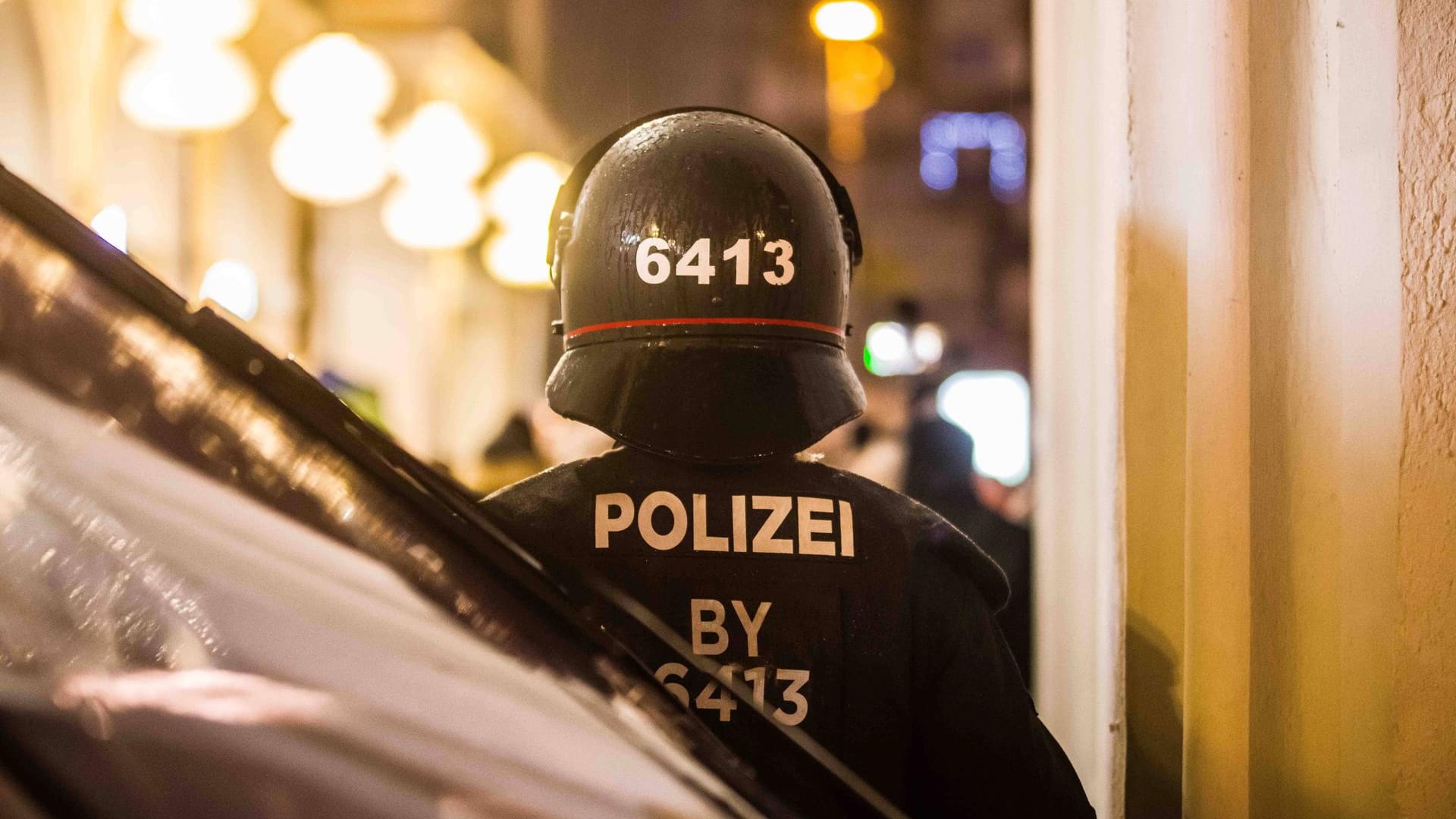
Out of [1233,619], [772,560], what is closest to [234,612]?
[772,560]

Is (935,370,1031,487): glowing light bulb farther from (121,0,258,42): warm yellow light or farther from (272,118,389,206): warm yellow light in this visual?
(121,0,258,42): warm yellow light

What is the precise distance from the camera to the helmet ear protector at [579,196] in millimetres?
1634

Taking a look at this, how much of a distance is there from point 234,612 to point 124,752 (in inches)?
4.9

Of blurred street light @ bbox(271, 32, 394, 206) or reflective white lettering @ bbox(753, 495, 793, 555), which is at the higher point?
blurred street light @ bbox(271, 32, 394, 206)

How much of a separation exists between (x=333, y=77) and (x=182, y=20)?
0.65 meters

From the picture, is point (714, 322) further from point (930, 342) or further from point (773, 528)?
point (930, 342)

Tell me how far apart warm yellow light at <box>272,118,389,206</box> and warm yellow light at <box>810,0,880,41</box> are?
106 inches

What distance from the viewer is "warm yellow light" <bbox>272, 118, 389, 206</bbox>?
5.20m

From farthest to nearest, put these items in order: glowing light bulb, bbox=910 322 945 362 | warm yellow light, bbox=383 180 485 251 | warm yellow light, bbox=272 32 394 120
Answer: glowing light bulb, bbox=910 322 945 362 → warm yellow light, bbox=383 180 485 251 → warm yellow light, bbox=272 32 394 120

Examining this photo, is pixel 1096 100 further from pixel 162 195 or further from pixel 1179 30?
pixel 162 195

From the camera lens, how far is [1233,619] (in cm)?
181

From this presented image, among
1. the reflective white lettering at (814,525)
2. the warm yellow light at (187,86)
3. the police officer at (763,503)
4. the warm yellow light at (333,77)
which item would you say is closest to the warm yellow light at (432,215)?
the warm yellow light at (333,77)

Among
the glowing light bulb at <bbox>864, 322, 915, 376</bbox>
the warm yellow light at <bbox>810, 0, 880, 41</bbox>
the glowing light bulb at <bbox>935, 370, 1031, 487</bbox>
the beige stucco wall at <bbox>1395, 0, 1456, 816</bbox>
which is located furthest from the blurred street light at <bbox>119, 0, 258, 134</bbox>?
the glowing light bulb at <bbox>864, 322, 915, 376</bbox>

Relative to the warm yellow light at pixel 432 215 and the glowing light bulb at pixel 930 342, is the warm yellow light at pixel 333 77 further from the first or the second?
the glowing light bulb at pixel 930 342
